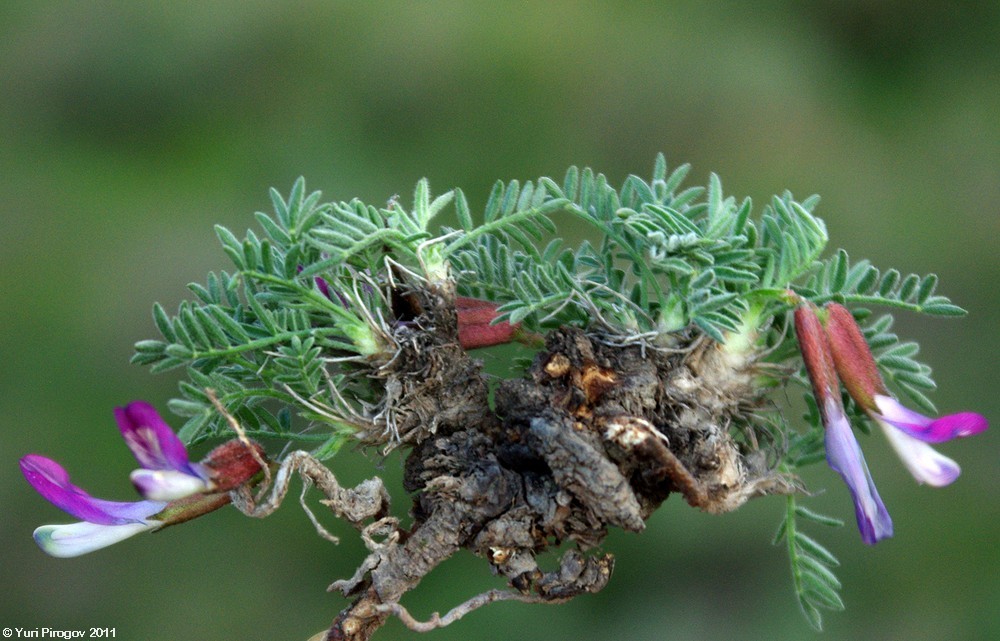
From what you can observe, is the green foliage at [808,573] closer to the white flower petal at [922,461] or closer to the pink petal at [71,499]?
the white flower petal at [922,461]

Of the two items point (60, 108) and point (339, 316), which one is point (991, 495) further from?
point (60, 108)

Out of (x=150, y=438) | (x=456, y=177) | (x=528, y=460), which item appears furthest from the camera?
(x=456, y=177)

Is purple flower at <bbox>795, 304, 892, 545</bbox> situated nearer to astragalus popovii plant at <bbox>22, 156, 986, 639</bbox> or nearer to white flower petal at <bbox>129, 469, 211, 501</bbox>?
astragalus popovii plant at <bbox>22, 156, 986, 639</bbox>

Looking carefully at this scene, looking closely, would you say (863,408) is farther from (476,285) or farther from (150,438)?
(150,438)

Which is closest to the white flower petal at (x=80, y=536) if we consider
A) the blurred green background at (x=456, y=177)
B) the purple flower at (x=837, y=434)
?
the purple flower at (x=837, y=434)

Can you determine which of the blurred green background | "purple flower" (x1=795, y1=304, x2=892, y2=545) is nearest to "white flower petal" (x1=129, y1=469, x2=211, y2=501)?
"purple flower" (x1=795, y1=304, x2=892, y2=545)

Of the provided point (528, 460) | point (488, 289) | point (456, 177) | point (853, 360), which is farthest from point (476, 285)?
point (456, 177)
